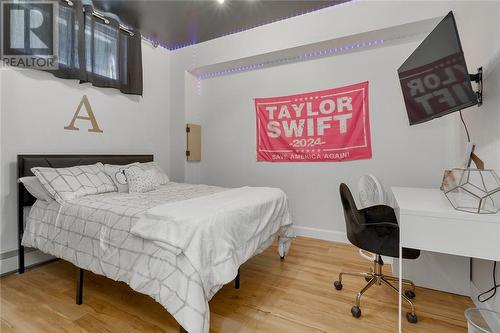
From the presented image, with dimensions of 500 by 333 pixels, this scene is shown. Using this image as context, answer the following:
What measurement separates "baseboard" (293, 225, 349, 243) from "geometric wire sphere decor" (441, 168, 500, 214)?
1784 mm

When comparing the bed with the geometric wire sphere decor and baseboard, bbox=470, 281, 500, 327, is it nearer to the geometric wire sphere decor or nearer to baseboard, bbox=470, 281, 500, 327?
the geometric wire sphere decor

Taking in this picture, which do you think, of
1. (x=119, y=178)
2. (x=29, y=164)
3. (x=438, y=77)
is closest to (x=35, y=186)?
(x=29, y=164)

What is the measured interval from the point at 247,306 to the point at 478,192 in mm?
1664

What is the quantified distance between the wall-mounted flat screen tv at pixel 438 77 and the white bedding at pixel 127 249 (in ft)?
5.58

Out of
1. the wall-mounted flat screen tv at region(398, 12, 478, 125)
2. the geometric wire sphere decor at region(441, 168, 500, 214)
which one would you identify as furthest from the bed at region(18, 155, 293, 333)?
the wall-mounted flat screen tv at region(398, 12, 478, 125)

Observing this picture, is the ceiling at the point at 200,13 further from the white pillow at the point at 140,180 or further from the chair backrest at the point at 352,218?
the chair backrest at the point at 352,218

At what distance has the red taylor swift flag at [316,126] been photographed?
9.85ft

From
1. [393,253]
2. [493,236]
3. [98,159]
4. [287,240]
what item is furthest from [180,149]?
[493,236]

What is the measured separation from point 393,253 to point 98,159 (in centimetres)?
318

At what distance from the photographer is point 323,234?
3240 mm

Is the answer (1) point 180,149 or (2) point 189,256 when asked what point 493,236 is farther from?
(1) point 180,149

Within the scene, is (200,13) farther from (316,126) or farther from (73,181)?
(73,181)

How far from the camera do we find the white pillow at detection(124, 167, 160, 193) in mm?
2572

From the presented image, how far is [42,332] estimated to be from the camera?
154 cm
